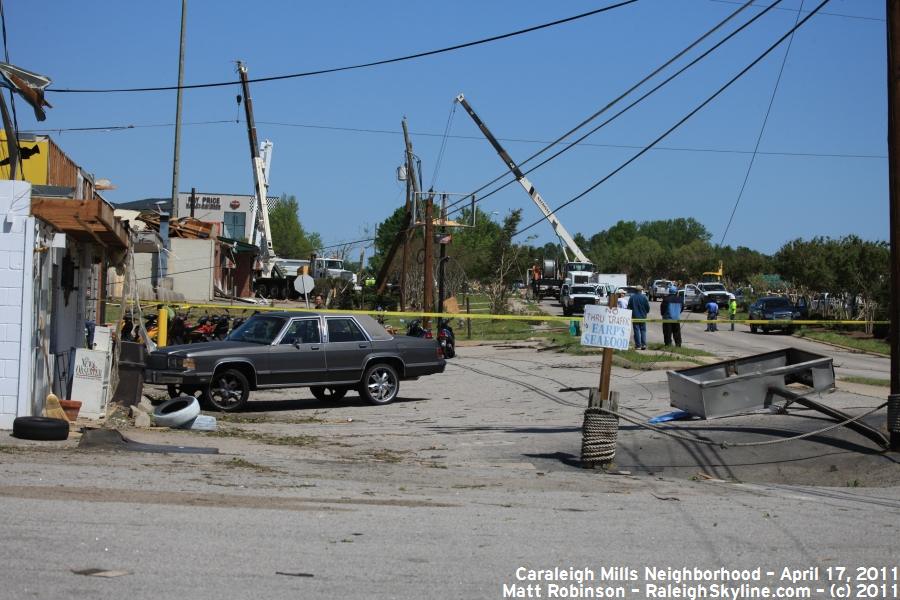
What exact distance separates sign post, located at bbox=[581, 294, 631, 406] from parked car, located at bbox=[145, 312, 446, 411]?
7177 millimetres

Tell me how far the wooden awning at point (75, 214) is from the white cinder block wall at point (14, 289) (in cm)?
24

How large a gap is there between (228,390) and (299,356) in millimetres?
1387

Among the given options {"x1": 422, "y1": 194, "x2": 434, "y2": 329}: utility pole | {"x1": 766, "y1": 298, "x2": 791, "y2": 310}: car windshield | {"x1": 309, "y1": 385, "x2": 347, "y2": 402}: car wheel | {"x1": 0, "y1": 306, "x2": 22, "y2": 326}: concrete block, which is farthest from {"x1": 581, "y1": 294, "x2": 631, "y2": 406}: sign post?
{"x1": 766, "y1": 298, "x2": 791, "y2": 310}: car windshield

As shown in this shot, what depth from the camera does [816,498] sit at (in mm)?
9797

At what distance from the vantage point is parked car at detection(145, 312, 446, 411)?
17.0m

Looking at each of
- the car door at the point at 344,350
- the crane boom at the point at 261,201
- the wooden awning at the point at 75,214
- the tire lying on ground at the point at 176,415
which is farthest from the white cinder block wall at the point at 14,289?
the crane boom at the point at 261,201

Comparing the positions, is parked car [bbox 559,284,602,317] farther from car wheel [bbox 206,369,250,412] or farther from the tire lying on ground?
the tire lying on ground

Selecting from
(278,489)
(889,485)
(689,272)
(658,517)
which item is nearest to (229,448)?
(278,489)

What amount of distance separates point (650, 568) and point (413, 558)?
5.26 ft

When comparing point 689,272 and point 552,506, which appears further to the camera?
point 689,272

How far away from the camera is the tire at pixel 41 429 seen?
1156 centimetres

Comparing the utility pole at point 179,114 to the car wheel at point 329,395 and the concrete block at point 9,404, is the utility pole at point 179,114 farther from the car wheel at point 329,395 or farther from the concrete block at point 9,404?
the concrete block at point 9,404

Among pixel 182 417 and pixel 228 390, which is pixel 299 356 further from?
pixel 182 417

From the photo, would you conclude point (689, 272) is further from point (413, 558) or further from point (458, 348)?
point (413, 558)
